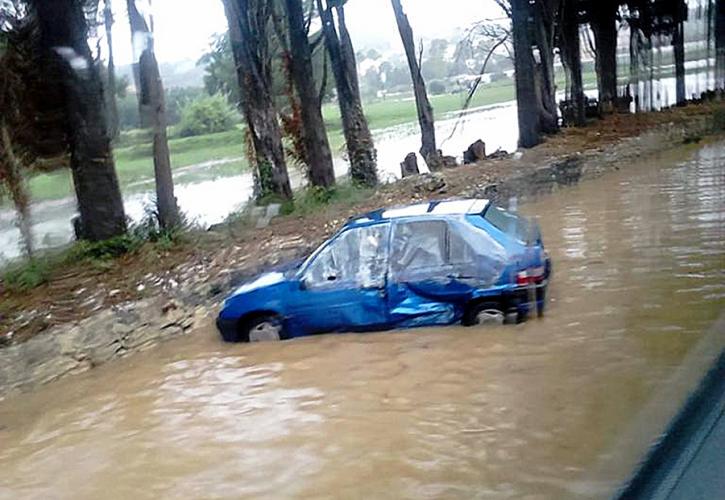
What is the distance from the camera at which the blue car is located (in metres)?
1.67

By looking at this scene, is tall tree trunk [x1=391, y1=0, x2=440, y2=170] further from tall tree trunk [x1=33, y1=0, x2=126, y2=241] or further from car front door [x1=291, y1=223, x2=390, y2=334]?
tall tree trunk [x1=33, y1=0, x2=126, y2=241]

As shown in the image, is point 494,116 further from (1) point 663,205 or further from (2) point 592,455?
(2) point 592,455

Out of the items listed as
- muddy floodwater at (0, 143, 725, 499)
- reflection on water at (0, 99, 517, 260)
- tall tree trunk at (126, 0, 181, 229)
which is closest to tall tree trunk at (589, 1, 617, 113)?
reflection on water at (0, 99, 517, 260)

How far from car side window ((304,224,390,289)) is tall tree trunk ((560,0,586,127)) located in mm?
891

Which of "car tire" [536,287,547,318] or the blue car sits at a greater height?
the blue car

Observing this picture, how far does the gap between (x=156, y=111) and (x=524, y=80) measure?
1.02 meters

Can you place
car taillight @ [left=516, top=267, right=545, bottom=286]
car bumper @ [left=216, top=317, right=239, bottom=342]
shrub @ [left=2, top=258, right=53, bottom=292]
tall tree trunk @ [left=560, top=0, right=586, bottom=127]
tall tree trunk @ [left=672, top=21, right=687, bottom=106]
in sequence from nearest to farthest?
shrub @ [left=2, top=258, right=53, bottom=292] → car bumper @ [left=216, top=317, right=239, bottom=342] → car taillight @ [left=516, top=267, right=545, bottom=286] → tall tree trunk @ [left=560, top=0, right=586, bottom=127] → tall tree trunk @ [left=672, top=21, right=687, bottom=106]

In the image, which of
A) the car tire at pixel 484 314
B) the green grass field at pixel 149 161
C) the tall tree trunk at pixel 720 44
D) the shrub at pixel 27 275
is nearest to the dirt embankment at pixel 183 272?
the shrub at pixel 27 275

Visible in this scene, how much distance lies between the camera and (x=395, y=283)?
5.73 feet

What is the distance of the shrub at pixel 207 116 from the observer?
1.71 m

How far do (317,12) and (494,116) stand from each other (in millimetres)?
552

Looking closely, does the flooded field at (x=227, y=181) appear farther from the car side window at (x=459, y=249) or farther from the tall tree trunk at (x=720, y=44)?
the tall tree trunk at (x=720, y=44)

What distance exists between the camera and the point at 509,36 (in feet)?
7.32

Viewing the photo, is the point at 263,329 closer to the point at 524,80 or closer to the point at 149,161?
the point at 149,161
